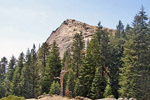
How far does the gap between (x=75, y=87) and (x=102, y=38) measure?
43.8ft

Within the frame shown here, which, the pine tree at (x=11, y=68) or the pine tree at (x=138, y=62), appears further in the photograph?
the pine tree at (x=11, y=68)

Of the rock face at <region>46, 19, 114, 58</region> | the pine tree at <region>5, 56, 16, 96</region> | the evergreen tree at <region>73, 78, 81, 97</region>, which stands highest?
the rock face at <region>46, 19, 114, 58</region>

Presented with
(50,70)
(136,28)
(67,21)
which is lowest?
(50,70)

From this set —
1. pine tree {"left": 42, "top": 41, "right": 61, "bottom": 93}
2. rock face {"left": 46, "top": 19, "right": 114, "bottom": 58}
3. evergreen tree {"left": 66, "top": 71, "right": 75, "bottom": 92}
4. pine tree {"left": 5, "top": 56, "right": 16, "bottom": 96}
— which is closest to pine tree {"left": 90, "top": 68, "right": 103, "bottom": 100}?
evergreen tree {"left": 66, "top": 71, "right": 75, "bottom": 92}

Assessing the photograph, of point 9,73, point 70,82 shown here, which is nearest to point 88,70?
point 70,82

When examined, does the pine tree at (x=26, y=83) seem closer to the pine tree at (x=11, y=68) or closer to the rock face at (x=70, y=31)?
the pine tree at (x=11, y=68)

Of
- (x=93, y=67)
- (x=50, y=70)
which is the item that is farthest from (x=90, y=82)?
(x=50, y=70)

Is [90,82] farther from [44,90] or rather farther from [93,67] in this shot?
[44,90]

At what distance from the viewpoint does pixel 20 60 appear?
55.4m

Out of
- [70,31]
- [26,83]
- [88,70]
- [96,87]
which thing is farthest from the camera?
[70,31]

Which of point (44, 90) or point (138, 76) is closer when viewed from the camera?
point (138, 76)

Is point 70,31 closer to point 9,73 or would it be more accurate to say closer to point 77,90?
point 9,73

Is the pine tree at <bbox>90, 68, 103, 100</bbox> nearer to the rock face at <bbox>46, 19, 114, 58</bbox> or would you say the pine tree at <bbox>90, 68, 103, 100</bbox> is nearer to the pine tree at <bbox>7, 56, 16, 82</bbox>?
the pine tree at <bbox>7, 56, 16, 82</bbox>

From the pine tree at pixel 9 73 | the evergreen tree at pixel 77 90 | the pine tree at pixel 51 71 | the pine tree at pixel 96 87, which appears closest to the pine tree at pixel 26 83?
the pine tree at pixel 9 73
